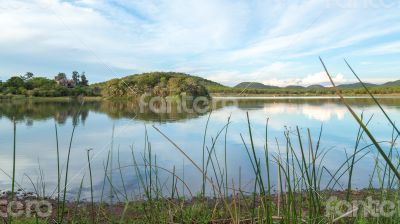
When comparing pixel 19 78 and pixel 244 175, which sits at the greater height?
pixel 19 78

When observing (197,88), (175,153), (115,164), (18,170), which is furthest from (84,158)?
(197,88)

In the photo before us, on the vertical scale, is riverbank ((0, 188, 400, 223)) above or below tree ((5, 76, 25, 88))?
below

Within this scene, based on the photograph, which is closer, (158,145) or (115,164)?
(115,164)

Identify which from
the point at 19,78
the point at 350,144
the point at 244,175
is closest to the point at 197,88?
the point at 19,78

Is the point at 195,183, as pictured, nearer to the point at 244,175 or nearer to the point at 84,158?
the point at 244,175

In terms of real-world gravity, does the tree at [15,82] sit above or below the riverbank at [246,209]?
above

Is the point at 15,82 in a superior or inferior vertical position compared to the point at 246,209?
superior

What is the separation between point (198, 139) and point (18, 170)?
9.38 metres

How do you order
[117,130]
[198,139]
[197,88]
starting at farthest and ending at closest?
[197,88], [117,130], [198,139]

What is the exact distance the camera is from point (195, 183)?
31.0 feet

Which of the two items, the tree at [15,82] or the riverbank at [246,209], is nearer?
the riverbank at [246,209]

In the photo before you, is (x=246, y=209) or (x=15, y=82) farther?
(x=15, y=82)

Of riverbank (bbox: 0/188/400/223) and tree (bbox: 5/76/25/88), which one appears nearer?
riverbank (bbox: 0/188/400/223)

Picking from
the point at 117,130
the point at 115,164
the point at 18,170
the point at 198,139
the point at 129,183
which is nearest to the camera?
the point at 129,183
